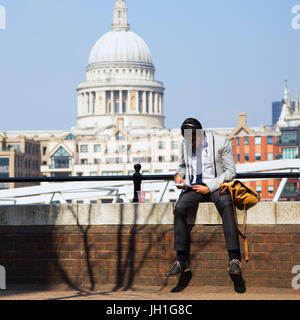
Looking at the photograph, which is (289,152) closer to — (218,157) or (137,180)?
(137,180)

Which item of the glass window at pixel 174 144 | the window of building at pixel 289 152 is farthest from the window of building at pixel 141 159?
the window of building at pixel 289 152

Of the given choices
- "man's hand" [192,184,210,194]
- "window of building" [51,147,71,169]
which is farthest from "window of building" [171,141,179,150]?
"man's hand" [192,184,210,194]

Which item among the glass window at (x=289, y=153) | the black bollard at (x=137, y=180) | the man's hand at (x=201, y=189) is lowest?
the man's hand at (x=201, y=189)

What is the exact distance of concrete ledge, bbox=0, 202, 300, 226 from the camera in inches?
448

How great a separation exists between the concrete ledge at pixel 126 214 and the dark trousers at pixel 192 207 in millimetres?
446

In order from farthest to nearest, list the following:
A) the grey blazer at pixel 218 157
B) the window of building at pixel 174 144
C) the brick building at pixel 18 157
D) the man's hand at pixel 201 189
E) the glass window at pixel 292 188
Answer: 1. the window of building at pixel 174 144
2. the brick building at pixel 18 157
3. the glass window at pixel 292 188
4. the grey blazer at pixel 218 157
5. the man's hand at pixel 201 189

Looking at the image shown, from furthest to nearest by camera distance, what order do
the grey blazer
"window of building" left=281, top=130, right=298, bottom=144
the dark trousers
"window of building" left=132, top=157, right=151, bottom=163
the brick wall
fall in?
1. "window of building" left=132, top=157, right=151, bottom=163
2. "window of building" left=281, top=130, right=298, bottom=144
3. the brick wall
4. the grey blazer
5. the dark trousers

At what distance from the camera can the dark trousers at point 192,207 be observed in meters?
10.8

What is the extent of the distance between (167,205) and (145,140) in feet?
557

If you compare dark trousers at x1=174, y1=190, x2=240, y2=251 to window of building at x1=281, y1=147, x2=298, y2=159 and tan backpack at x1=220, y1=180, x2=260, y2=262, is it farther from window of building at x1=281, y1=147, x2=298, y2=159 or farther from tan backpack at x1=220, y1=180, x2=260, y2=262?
window of building at x1=281, y1=147, x2=298, y2=159

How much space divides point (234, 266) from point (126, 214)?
1732mm

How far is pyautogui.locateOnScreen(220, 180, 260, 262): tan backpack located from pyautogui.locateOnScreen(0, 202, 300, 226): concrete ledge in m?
0.14

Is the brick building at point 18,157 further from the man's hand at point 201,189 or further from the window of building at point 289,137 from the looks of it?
the man's hand at point 201,189
